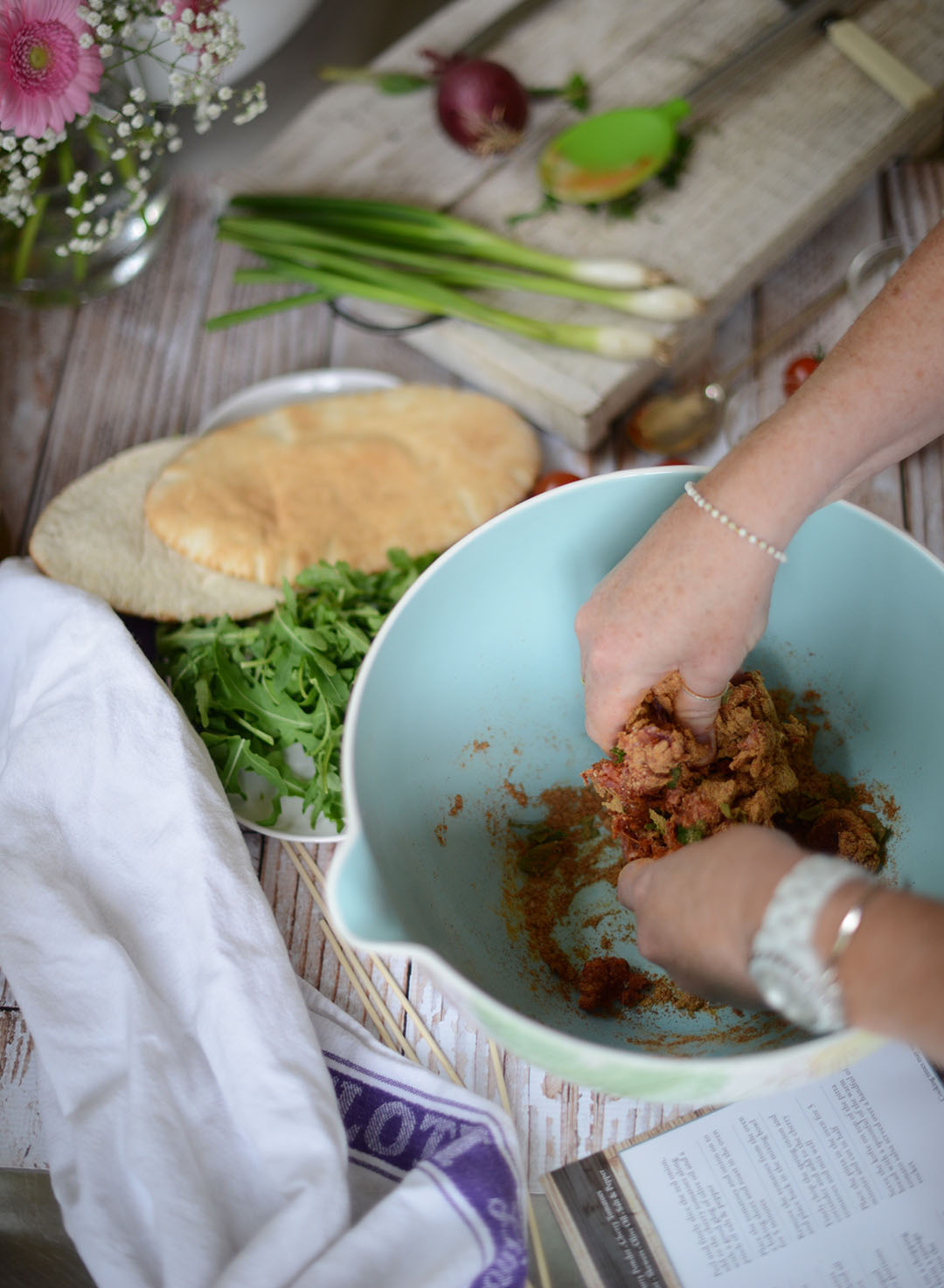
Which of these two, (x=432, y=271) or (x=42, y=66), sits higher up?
(x=42, y=66)

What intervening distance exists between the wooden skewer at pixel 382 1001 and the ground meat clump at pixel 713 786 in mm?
323

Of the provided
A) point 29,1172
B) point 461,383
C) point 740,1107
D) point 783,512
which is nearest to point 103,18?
point 461,383

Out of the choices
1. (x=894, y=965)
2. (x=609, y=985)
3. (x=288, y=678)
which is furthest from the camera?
(x=288, y=678)

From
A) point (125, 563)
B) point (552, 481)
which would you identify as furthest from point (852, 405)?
point (125, 563)

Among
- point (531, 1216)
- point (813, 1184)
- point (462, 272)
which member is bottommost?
point (531, 1216)

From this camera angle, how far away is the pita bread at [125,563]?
1460 millimetres

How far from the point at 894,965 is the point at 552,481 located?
96cm

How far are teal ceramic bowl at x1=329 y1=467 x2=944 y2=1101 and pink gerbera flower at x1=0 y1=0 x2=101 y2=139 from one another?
2.44 ft

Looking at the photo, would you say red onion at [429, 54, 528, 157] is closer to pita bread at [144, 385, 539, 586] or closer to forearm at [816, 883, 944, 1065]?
pita bread at [144, 385, 539, 586]

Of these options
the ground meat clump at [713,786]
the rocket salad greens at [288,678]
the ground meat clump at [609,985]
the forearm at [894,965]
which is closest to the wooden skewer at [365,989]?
the rocket salad greens at [288,678]

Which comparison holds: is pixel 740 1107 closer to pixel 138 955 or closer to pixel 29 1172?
pixel 138 955

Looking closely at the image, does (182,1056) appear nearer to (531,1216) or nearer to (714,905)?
(531,1216)

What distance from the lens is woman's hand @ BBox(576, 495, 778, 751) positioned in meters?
1.01

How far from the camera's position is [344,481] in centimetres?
154
